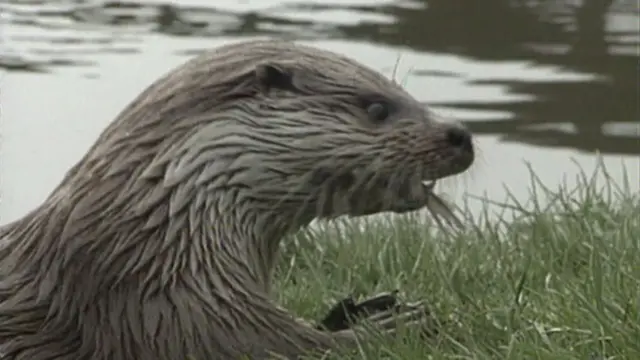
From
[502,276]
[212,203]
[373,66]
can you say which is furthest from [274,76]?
[373,66]

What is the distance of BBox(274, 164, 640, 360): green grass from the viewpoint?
302cm

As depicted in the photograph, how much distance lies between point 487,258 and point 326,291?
15.8 inches

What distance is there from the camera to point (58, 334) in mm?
3299

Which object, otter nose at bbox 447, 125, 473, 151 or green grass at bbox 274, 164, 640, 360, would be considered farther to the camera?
otter nose at bbox 447, 125, 473, 151

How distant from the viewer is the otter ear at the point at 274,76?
3400 millimetres

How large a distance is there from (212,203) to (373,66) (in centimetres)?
579

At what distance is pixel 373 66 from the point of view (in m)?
9.02

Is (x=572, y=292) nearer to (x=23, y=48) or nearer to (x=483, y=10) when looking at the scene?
(x=23, y=48)

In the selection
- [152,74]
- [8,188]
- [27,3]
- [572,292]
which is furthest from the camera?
[27,3]

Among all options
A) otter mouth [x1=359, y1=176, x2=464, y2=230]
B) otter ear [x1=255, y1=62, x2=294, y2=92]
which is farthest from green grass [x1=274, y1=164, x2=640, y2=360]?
otter ear [x1=255, y1=62, x2=294, y2=92]

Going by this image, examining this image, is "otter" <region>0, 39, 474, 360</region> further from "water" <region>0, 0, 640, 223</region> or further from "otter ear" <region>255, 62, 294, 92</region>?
"water" <region>0, 0, 640, 223</region>

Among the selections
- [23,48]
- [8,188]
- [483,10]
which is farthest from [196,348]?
[483,10]

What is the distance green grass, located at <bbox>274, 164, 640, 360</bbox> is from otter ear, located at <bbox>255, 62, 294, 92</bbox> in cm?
57

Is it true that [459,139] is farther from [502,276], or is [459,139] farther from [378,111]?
[502,276]
